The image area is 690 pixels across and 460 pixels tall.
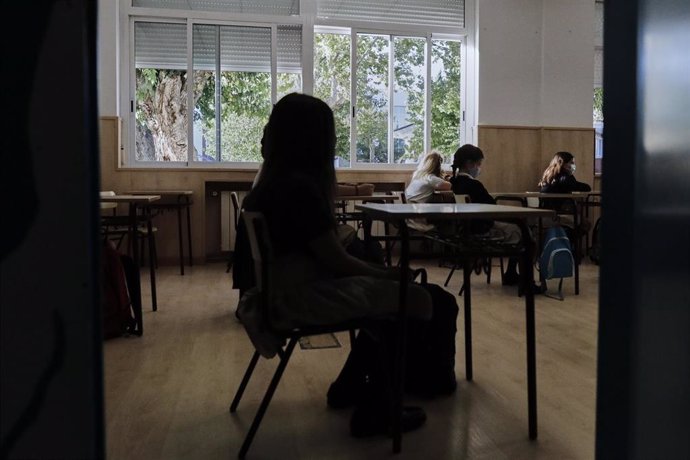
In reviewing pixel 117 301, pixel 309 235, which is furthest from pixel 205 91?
pixel 309 235

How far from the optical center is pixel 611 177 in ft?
3.28

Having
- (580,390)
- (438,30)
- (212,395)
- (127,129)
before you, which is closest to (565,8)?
(438,30)

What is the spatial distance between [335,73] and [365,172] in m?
1.05

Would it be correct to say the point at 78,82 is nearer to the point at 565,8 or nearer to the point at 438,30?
the point at 438,30

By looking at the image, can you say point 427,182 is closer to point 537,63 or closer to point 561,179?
point 561,179

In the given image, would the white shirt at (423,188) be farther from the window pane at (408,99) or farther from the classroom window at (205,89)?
the classroom window at (205,89)

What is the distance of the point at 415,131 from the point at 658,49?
5214 mm

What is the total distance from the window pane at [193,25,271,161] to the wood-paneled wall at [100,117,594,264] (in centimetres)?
31

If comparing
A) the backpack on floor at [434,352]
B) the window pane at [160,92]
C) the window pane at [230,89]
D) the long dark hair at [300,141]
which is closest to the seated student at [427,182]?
the window pane at [230,89]

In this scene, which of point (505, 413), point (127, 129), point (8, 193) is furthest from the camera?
point (127, 129)

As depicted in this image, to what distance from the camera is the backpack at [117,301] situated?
2783 mm

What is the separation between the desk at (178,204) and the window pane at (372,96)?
1805mm

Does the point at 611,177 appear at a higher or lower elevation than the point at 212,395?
higher

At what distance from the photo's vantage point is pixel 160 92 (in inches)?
219
